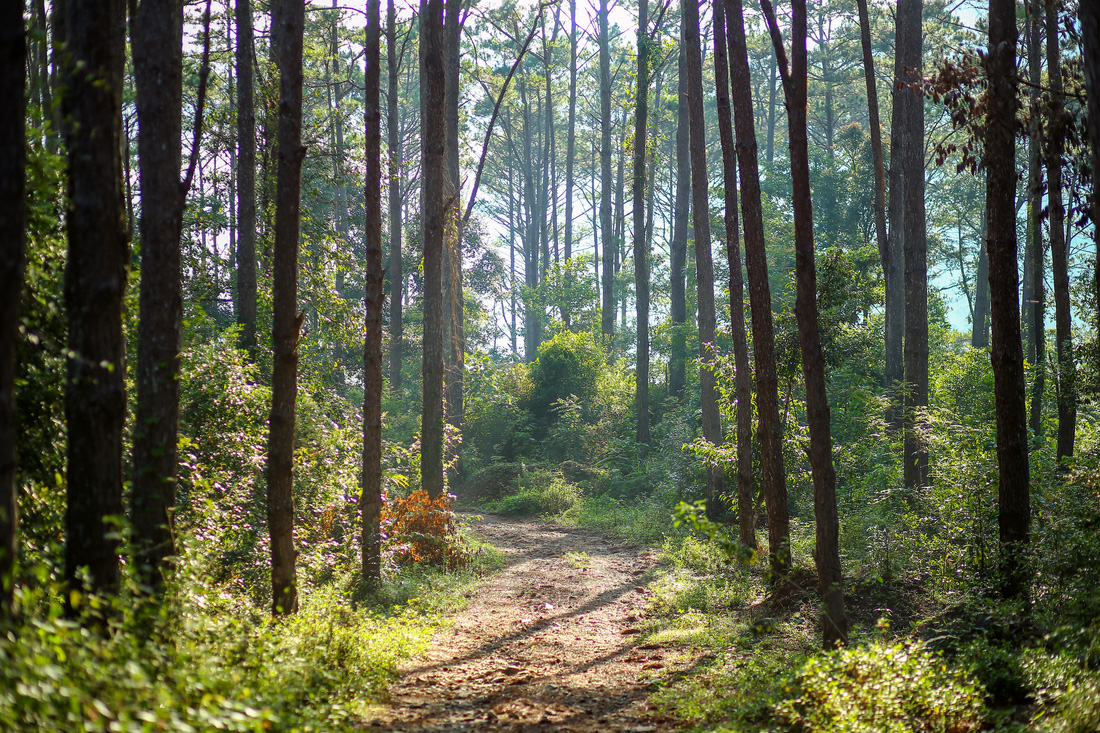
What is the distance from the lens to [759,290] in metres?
9.23

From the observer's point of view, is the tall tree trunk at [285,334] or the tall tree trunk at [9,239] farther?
the tall tree trunk at [285,334]

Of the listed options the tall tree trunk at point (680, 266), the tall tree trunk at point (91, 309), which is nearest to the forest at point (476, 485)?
the tall tree trunk at point (91, 309)

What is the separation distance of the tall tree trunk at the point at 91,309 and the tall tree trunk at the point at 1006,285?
25.3ft

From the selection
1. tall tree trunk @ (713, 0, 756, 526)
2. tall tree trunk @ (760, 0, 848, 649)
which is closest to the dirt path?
tall tree trunk @ (760, 0, 848, 649)

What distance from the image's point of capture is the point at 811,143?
127ft

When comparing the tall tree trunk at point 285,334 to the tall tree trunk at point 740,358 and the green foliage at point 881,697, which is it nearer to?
the green foliage at point 881,697

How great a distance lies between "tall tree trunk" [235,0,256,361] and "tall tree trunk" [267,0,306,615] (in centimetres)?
690

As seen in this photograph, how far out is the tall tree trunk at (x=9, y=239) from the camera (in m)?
3.23

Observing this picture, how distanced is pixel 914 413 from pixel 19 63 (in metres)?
13.5

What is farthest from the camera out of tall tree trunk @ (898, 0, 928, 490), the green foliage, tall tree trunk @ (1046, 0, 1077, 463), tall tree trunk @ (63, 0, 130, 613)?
tall tree trunk @ (898, 0, 928, 490)

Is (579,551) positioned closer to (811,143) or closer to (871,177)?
(871,177)

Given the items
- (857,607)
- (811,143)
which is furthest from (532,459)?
(811,143)

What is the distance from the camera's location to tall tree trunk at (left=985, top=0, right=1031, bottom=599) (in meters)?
7.60

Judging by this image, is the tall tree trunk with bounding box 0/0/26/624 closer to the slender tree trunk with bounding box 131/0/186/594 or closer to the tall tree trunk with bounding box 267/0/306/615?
the slender tree trunk with bounding box 131/0/186/594
